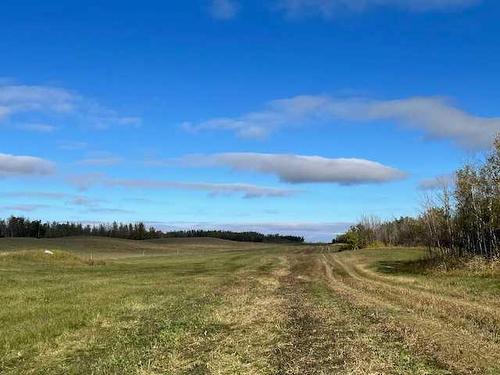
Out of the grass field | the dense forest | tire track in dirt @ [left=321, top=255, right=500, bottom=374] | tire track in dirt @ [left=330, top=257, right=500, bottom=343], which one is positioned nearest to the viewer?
tire track in dirt @ [left=321, top=255, right=500, bottom=374]

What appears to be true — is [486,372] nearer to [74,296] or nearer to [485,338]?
[485,338]

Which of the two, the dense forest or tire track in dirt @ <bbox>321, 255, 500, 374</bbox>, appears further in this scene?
the dense forest

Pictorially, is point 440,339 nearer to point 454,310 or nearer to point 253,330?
point 253,330

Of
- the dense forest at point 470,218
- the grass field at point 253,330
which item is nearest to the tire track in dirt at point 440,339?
the grass field at point 253,330

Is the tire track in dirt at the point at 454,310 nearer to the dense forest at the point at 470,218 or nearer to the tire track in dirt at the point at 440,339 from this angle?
the tire track in dirt at the point at 440,339

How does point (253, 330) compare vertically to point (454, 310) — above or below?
below

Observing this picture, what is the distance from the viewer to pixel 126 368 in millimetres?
12422

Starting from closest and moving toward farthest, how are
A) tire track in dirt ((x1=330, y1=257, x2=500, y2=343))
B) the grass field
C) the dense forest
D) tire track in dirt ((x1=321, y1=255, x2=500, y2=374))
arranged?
Answer: tire track in dirt ((x1=321, y1=255, x2=500, y2=374)) → the grass field → tire track in dirt ((x1=330, y1=257, x2=500, y2=343)) → the dense forest

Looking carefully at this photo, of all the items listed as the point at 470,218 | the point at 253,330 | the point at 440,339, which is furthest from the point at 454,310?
the point at 470,218

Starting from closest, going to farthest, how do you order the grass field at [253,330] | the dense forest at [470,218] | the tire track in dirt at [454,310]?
the grass field at [253,330] < the tire track in dirt at [454,310] < the dense forest at [470,218]

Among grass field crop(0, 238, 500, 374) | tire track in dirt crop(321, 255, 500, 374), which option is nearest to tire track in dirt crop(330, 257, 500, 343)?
grass field crop(0, 238, 500, 374)

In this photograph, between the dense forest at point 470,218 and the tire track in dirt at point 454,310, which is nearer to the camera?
the tire track in dirt at point 454,310

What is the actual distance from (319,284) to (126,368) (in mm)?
23573

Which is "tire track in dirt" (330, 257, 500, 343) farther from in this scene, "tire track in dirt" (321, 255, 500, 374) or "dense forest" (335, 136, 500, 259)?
"dense forest" (335, 136, 500, 259)
